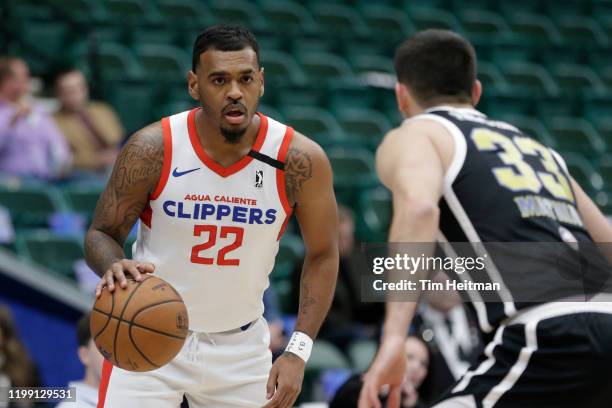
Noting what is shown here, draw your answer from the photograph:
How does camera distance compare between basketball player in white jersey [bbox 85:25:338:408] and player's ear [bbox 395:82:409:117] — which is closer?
basketball player in white jersey [bbox 85:25:338:408]

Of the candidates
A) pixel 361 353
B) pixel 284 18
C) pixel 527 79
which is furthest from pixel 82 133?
pixel 527 79

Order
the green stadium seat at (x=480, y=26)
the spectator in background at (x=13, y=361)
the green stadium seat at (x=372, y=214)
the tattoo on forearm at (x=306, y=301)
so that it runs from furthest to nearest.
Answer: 1. the green stadium seat at (x=480, y=26)
2. the green stadium seat at (x=372, y=214)
3. the spectator in background at (x=13, y=361)
4. the tattoo on forearm at (x=306, y=301)

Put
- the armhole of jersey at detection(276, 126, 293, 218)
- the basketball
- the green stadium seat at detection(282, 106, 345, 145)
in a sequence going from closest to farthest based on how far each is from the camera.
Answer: the basketball → the armhole of jersey at detection(276, 126, 293, 218) → the green stadium seat at detection(282, 106, 345, 145)

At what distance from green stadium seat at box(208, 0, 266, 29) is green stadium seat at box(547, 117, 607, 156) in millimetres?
3803

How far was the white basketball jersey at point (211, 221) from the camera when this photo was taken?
3.89 meters

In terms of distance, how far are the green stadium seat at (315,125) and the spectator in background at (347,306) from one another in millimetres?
2290

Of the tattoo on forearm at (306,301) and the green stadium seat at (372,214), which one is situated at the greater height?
the green stadium seat at (372,214)

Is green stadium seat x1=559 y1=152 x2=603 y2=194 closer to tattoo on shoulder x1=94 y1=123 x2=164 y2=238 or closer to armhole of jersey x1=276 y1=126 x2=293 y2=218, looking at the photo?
armhole of jersey x1=276 y1=126 x2=293 y2=218

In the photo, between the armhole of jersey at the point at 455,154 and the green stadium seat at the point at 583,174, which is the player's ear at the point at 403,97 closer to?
the armhole of jersey at the point at 455,154

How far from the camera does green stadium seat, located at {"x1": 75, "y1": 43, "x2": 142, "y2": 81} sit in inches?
423

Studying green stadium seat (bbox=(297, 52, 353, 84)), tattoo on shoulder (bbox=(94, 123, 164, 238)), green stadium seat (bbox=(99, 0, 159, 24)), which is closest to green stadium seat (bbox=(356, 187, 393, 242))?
green stadium seat (bbox=(297, 52, 353, 84))

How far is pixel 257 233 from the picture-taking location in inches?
156

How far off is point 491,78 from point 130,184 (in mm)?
10462

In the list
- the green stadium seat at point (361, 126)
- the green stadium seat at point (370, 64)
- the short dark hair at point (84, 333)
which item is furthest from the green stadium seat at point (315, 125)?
the short dark hair at point (84, 333)
